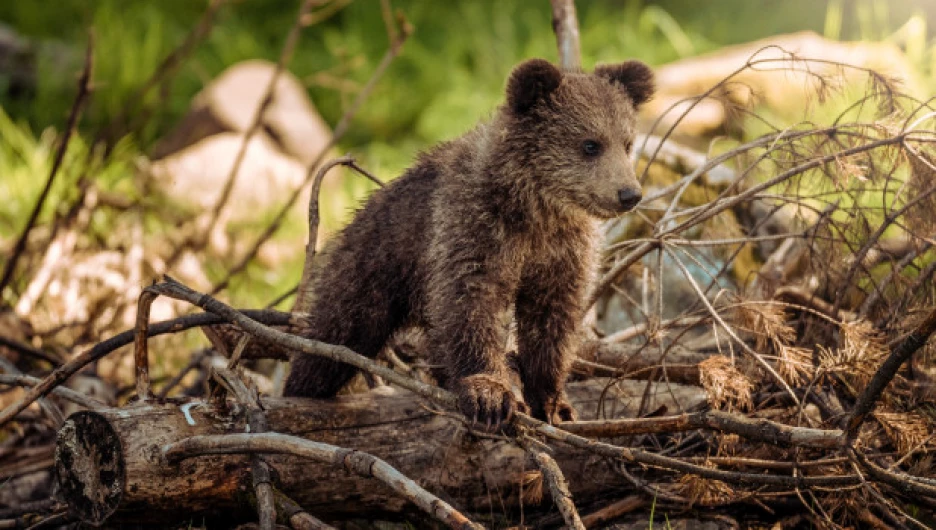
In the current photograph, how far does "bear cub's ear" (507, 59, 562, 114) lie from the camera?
3.49m

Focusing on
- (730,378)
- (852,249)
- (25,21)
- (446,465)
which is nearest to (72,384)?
(446,465)

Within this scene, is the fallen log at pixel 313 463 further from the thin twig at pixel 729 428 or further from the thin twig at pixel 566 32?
the thin twig at pixel 566 32

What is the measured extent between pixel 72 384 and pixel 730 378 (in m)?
3.04

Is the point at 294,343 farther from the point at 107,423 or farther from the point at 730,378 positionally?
the point at 730,378

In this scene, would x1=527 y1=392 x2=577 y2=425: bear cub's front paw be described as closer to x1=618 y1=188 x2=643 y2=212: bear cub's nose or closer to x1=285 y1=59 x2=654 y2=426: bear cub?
x1=285 y1=59 x2=654 y2=426: bear cub

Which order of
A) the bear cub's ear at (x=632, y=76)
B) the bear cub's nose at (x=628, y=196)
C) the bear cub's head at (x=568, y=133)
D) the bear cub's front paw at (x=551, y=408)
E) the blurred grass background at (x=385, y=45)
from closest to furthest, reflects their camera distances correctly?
the bear cub's nose at (x=628, y=196) < the bear cub's head at (x=568, y=133) < the bear cub's front paw at (x=551, y=408) < the bear cub's ear at (x=632, y=76) < the blurred grass background at (x=385, y=45)

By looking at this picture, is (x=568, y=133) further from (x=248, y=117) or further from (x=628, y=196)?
(x=248, y=117)

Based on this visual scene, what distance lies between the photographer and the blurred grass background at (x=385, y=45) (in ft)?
30.0

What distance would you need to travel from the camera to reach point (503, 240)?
3484 mm

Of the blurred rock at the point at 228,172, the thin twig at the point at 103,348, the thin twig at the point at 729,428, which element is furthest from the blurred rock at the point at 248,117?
the thin twig at the point at 729,428

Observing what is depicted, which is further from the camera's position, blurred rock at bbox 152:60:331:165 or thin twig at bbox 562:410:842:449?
blurred rock at bbox 152:60:331:165

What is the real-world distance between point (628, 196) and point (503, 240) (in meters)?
0.44

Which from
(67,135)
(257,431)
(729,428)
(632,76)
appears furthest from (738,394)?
(67,135)

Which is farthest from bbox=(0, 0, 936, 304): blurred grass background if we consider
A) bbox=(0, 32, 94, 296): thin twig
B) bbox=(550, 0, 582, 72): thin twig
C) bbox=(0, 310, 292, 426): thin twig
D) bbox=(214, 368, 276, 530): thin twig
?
bbox=(214, 368, 276, 530): thin twig
